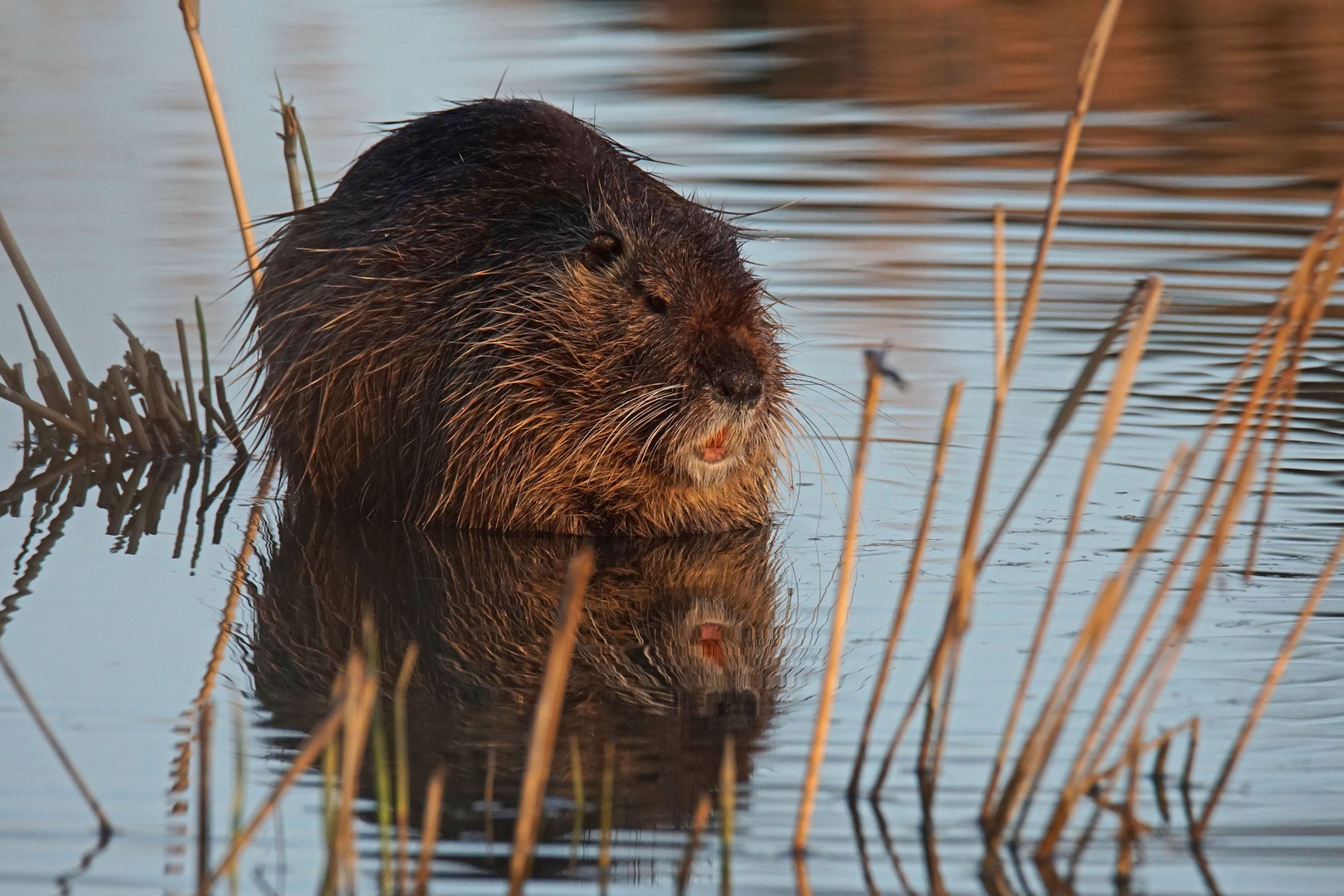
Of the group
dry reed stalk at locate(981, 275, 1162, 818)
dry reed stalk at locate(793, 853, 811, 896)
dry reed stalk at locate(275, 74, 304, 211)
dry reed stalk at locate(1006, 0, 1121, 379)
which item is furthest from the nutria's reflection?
dry reed stalk at locate(275, 74, 304, 211)

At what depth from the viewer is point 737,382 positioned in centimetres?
429

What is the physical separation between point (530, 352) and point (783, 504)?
84 cm

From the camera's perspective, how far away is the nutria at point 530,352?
4453 mm

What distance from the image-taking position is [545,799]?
2830 millimetres

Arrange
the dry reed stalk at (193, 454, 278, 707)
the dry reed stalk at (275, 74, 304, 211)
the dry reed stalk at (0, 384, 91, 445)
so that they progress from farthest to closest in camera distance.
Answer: the dry reed stalk at (275, 74, 304, 211) < the dry reed stalk at (0, 384, 91, 445) < the dry reed stalk at (193, 454, 278, 707)

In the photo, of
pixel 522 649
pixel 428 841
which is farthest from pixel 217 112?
pixel 428 841

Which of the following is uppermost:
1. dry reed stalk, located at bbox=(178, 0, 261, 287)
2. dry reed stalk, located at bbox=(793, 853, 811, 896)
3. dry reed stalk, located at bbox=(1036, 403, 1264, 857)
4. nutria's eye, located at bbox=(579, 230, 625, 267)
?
dry reed stalk, located at bbox=(178, 0, 261, 287)

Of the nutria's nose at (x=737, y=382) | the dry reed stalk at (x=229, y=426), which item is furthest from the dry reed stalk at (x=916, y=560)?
the dry reed stalk at (x=229, y=426)

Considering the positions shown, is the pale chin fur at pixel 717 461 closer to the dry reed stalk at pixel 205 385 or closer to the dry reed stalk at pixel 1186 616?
the dry reed stalk at pixel 205 385

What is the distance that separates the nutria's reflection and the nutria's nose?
1.26 feet

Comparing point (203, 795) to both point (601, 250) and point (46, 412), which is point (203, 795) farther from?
point (46, 412)

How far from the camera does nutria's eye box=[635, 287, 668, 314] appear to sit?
176 inches

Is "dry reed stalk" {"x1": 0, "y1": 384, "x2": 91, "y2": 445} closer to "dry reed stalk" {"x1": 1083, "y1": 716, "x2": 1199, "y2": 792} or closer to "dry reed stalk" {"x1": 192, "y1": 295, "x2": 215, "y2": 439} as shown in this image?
"dry reed stalk" {"x1": 192, "y1": 295, "x2": 215, "y2": 439}

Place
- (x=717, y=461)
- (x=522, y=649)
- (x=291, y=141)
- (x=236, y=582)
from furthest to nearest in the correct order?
(x=291, y=141), (x=717, y=461), (x=236, y=582), (x=522, y=649)
